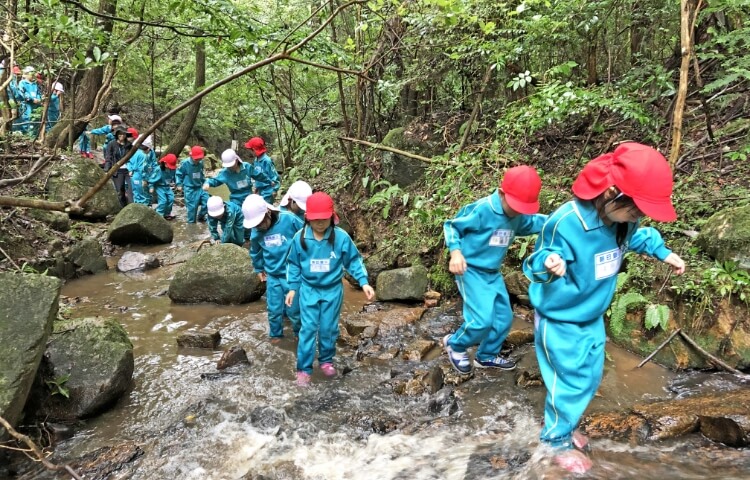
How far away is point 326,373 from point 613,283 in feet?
9.41

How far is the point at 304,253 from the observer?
4477 mm

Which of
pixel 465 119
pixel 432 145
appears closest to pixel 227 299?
pixel 432 145

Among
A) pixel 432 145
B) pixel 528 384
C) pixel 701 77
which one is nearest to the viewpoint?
pixel 528 384

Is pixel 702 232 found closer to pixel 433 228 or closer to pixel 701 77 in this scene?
pixel 701 77

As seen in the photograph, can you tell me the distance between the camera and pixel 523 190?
368cm

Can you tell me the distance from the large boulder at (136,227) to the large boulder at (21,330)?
602cm

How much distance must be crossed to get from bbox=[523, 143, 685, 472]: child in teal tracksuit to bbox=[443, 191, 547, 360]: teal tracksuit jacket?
3.60 ft

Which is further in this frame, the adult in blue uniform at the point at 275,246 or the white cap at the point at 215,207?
the white cap at the point at 215,207

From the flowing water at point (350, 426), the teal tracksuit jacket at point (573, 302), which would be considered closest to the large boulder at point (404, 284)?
the flowing water at point (350, 426)

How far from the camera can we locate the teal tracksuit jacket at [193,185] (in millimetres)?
10438

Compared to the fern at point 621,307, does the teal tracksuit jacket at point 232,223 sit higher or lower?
higher

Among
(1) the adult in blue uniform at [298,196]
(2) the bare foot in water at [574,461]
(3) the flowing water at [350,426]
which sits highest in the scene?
(1) the adult in blue uniform at [298,196]

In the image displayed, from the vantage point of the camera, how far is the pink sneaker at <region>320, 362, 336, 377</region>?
469cm

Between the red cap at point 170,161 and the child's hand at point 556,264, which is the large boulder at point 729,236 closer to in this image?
the child's hand at point 556,264
